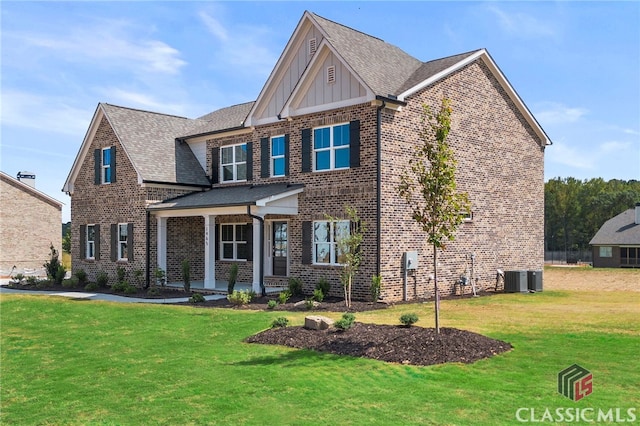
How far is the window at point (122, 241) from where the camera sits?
2594 cm

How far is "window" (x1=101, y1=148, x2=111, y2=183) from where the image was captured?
27172 mm

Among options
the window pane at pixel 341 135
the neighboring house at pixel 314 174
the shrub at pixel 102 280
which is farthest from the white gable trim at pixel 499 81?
the shrub at pixel 102 280

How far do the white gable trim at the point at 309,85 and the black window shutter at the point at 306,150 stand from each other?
0.74 m

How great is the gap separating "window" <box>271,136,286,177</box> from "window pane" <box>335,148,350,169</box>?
283 centimetres

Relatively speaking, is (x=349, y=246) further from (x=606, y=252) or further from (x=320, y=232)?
(x=606, y=252)

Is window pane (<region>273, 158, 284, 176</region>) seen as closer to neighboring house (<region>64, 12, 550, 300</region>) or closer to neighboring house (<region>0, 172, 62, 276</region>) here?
neighboring house (<region>64, 12, 550, 300</region>)

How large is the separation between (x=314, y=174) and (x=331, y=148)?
1128mm

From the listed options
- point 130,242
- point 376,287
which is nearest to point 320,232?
point 376,287

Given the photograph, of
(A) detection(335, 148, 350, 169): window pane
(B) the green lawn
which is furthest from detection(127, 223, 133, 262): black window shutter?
(A) detection(335, 148, 350, 169): window pane

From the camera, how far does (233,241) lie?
25.2 m

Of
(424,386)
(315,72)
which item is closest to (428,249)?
(315,72)

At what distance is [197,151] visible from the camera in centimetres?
2738

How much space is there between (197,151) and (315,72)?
9.03 meters

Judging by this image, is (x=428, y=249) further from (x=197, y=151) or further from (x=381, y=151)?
(x=197, y=151)
